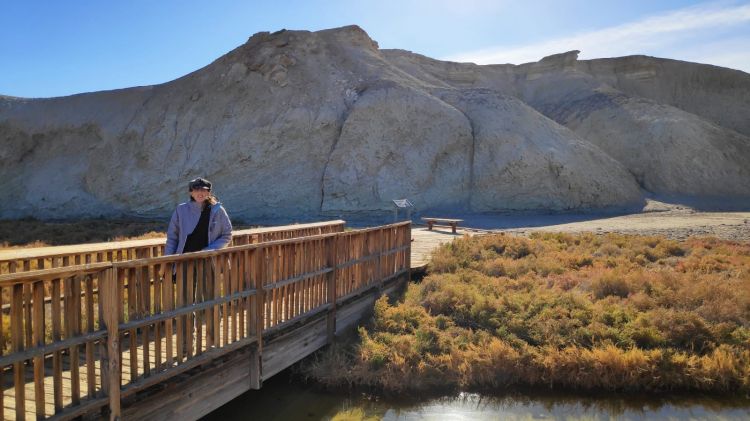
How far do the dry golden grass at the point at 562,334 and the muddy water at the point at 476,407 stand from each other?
0.32 metres

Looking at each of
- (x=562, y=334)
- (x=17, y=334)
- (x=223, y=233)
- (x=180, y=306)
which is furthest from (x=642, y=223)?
(x=17, y=334)

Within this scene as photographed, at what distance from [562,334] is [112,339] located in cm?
758

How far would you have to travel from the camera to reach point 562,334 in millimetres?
9844

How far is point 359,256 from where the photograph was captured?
10.5 metres

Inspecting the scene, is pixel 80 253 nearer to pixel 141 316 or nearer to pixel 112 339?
pixel 141 316

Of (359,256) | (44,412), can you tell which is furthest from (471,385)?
(44,412)

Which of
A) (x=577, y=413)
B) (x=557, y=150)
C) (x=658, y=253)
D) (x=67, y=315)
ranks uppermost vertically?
(x=557, y=150)

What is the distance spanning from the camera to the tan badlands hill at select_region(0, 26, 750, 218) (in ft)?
121

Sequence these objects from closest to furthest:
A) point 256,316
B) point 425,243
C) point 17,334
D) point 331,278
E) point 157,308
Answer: point 17,334, point 157,308, point 256,316, point 331,278, point 425,243

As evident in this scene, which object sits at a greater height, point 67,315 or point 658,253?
point 67,315

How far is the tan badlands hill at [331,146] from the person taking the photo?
3697 cm

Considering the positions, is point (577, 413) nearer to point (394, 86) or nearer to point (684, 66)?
point (394, 86)

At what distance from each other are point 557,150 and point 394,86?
12592 millimetres

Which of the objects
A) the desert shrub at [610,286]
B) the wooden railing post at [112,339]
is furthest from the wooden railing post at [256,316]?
the desert shrub at [610,286]
